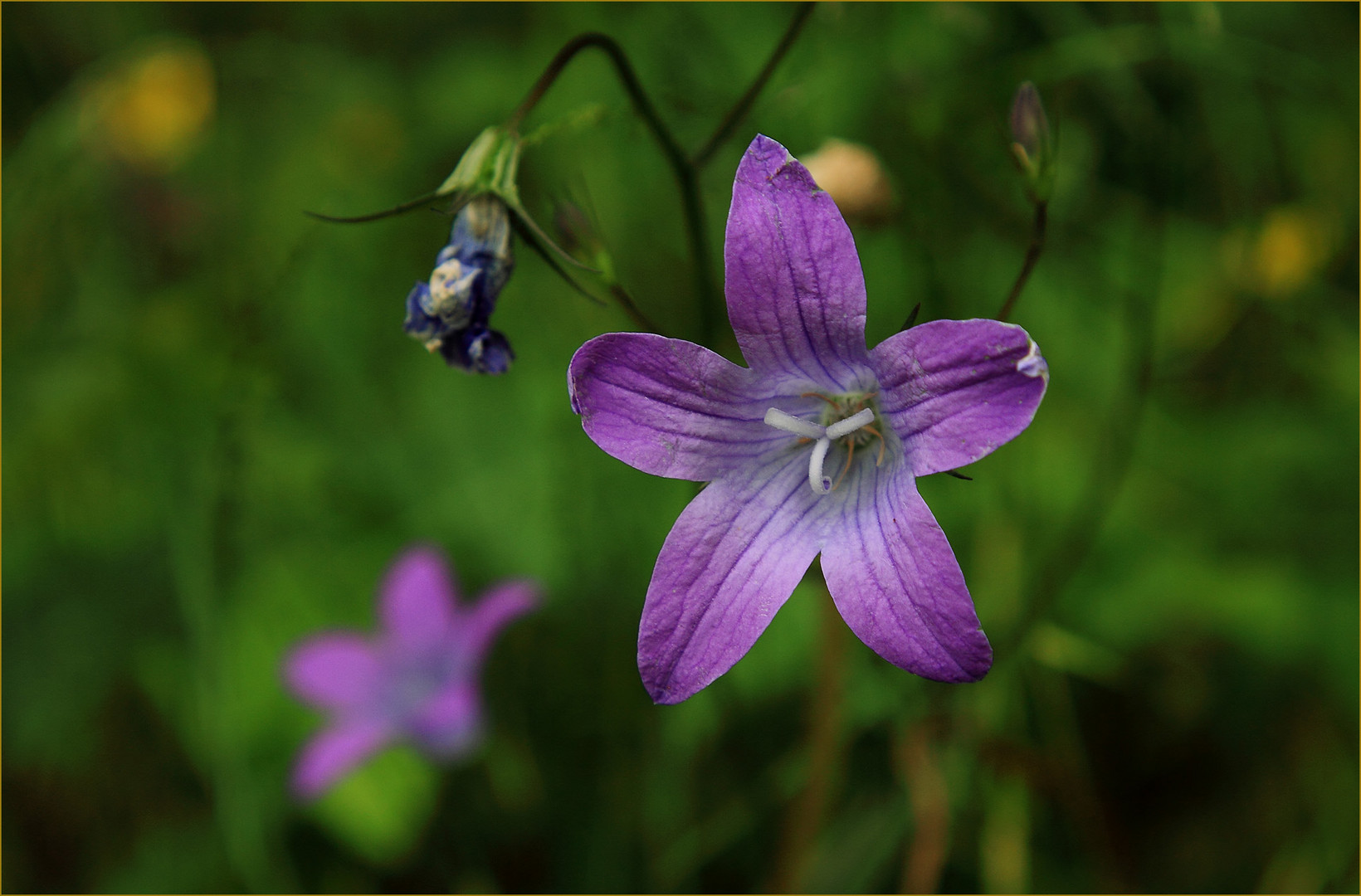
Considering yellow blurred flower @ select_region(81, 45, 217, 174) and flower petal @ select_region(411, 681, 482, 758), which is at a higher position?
yellow blurred flower @ select_region(81, 45, 217, 174)

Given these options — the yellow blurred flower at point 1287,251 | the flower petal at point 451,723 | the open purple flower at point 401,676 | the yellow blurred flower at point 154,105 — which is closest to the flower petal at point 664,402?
the open purple flower at point 401,676

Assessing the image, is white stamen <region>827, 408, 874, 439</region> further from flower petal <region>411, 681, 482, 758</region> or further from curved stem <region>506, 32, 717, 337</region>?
flower petal <region>411, 681, 482, 758</region>

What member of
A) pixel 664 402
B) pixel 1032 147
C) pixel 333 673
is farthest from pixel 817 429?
pixel 333 673

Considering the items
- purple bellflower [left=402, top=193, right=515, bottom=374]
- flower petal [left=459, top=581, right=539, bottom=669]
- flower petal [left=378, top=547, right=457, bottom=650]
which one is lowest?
flower petal [left=378, top=547, right=457, bottom=650]

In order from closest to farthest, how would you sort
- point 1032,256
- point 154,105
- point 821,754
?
point 1032,256
point 821,754
point 154,105

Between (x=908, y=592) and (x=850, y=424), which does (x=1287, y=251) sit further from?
(x=908, y=592)

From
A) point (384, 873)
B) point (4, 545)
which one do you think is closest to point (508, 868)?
point (384, 873)

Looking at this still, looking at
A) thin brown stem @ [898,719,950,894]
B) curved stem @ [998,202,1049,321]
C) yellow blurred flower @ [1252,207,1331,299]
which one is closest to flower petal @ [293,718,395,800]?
thin brown stem @ [898,719,950,894]
